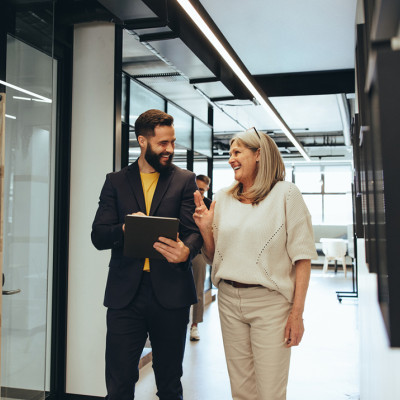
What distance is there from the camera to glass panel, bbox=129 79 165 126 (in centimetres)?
445

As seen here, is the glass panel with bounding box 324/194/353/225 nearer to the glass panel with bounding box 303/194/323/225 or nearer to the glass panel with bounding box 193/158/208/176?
the glass panel with bounding box 303/194/323/225

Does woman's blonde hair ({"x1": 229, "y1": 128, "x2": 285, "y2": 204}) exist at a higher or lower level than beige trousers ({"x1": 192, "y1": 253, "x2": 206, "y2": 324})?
higher

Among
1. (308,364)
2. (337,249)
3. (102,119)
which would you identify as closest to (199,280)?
(308,364)

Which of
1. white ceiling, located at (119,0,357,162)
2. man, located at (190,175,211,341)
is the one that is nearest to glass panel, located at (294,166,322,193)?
white ceiling, located at (119,0,357,162)

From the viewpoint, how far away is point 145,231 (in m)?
1.93

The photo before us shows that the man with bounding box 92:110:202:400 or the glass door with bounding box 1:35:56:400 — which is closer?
the man with bounding box 92:110:202:400

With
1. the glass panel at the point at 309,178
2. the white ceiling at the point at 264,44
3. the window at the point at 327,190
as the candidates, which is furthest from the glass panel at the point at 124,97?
the glass panel at the point at 309,178

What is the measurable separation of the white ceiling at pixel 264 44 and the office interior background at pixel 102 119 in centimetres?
2

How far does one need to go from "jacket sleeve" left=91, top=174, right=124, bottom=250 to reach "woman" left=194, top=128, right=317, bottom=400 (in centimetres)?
39

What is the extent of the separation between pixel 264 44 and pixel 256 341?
12.3 ft

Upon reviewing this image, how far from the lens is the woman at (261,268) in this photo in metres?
1.92

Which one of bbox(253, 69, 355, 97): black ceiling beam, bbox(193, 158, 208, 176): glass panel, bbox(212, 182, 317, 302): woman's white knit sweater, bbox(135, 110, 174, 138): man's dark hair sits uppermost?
bbox(253, 69, 355, 97): black ceiling beam

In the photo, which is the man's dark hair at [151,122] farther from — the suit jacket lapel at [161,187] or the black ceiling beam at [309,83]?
Answer: the black ceiling beam at [309,83]

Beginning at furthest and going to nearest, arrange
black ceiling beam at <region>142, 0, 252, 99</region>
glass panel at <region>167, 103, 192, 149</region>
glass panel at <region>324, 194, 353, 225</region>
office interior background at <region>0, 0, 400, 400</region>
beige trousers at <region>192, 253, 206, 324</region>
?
glass panel at <region>324, 194, 353, 225</region>, glass panel at <region>167, 103, 192, 149</region>, beige trousers at <region>192, 253, 206, 324</region>, black ceiling beam at <region>142, 0, 252, 99</region>, office interior background at <region>0, 0, 400, 400</region>
